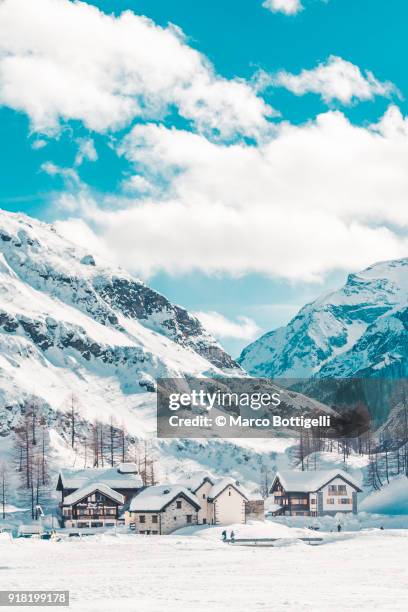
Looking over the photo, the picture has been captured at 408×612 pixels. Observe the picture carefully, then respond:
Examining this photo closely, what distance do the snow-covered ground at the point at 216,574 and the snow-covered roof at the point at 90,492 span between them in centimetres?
3241

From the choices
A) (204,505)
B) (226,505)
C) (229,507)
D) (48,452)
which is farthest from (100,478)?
(48,452)

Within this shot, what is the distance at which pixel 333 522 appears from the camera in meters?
111

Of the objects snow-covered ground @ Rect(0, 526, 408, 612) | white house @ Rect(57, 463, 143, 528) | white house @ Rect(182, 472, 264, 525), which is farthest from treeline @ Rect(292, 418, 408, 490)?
snow-covered ground @ Rect(0, 526, 408, 612)

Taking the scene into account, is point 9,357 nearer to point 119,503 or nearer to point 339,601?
point 119,503

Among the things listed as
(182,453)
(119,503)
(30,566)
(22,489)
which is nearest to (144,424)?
(182,453)

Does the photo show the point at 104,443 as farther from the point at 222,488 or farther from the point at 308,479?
the point at 222,488

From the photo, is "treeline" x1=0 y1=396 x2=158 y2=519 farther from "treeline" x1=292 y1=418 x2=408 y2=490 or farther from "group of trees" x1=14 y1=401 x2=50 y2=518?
"treeline" x1=292 y1=418 x2=408 y2=490

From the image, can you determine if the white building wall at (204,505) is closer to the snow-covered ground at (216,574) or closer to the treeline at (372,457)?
the treeline at (372,457)

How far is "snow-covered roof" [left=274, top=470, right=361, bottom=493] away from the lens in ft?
414

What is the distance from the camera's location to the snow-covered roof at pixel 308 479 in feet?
414

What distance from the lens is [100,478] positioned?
12225cm

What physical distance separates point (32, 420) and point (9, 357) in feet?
134

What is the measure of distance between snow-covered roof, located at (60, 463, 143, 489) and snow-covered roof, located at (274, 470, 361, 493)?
22.8 metres

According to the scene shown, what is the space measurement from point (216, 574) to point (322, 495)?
8009cm
